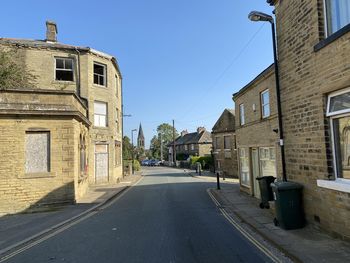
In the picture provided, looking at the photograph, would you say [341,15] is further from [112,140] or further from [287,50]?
[112,140]

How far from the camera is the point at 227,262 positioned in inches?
254

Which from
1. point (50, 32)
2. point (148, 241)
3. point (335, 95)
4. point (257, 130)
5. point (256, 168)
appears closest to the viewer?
point (335, 95)

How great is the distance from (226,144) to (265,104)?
24006 millimetres

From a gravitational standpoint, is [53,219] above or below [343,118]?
below

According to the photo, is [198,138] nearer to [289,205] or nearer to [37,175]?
[37,175]

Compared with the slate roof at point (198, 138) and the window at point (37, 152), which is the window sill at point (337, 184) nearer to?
the window at point (37, 152)

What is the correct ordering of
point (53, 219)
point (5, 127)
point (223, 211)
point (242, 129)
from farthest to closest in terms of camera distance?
point (242, 129)
point (5, 127)
point (223, 211)
point (53, 219)

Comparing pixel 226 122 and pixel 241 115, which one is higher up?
pixel 226 122

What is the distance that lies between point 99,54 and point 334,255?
78.4 feet

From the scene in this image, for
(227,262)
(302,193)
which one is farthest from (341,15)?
(227,262)

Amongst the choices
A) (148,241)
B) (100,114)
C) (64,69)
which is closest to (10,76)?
(64,69)

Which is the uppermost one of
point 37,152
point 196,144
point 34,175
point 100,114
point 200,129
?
point 200,129

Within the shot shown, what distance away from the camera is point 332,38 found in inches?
292

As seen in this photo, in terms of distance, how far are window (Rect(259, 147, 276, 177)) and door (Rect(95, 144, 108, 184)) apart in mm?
14594
